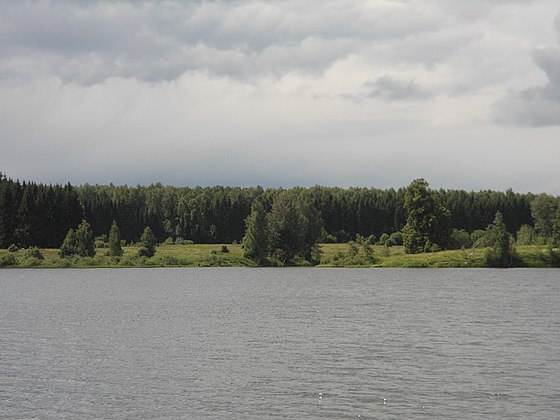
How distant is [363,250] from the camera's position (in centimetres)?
19050

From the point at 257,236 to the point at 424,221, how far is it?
39.8m

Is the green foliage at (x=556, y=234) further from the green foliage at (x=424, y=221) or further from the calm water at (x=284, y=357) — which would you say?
the calm water at (x=284, y=357)

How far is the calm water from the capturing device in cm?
3631

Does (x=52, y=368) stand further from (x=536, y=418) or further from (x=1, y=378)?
(x=536, y=418)

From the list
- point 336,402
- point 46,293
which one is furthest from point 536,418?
point 46,293

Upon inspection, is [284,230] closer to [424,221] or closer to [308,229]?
[308,229]

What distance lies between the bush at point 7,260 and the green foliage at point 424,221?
9794cm

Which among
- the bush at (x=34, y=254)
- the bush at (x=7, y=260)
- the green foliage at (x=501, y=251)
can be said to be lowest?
the bush at (x=7, y=260)

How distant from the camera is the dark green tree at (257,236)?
185750 mm

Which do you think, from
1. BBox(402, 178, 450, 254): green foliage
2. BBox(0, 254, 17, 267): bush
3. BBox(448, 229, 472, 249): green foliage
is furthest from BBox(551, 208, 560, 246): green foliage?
BBox(0, 254, 17, 267): bush

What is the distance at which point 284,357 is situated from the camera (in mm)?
50312

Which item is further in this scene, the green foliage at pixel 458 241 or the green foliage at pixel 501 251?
the green foliage at pixel 458 241

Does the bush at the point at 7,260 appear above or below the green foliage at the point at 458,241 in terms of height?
below

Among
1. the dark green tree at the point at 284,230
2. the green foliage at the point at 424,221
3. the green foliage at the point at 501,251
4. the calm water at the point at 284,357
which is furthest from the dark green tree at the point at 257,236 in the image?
the calm water at the point at 284,357
